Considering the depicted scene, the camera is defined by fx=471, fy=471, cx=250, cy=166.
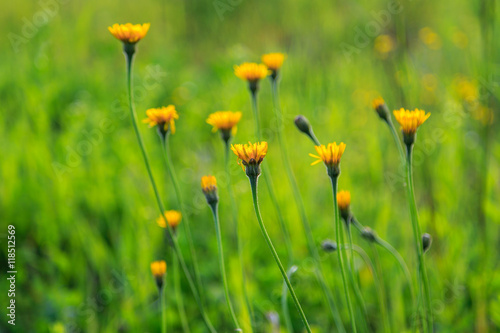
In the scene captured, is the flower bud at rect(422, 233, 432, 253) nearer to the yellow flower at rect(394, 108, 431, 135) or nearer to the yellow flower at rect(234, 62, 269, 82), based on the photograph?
the yellow flower at rect(394, 108, 431, 135)

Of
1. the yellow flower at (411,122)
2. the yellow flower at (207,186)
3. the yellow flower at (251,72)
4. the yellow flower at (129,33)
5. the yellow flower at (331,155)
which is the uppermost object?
the yellow flower at (129,33)

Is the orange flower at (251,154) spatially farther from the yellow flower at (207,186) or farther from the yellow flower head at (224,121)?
the yellow flower head at (224,121)

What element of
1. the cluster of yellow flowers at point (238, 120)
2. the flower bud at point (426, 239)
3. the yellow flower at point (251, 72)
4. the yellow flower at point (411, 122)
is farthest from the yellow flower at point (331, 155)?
the yellow flower at point (251, 72)

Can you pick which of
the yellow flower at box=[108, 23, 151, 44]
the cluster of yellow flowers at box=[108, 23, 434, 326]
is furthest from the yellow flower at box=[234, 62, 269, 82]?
the yellow flower at box=[108, 23, 151, 44]

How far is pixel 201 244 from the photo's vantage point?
1822 millimetres

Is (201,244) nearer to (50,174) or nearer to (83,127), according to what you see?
(50,174)

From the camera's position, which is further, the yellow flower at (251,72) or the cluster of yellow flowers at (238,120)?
the yellow flower at (251,72)

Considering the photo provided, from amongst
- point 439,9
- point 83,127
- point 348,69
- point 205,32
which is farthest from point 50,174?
point 439,9

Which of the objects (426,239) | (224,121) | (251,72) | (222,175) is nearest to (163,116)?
(224,121)

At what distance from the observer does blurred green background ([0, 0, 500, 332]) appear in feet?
4.76

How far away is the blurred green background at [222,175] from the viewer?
57.1 inches

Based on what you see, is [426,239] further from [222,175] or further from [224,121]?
[222,175]

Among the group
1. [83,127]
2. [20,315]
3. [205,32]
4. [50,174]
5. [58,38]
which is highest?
[205,32]

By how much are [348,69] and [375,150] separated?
1.09 m
